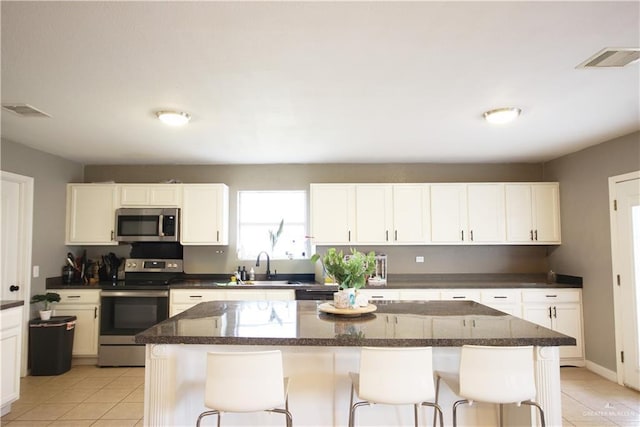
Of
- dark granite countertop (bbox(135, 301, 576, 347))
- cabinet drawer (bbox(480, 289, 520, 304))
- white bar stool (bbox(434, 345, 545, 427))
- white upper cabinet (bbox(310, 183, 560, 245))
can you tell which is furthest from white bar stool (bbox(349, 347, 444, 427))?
white upper cabinet (bbox(310, 183, 560, 245))

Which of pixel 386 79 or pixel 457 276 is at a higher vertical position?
pixel 386 79

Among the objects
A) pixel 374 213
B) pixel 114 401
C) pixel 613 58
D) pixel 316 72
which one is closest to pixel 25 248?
pixel 114 401

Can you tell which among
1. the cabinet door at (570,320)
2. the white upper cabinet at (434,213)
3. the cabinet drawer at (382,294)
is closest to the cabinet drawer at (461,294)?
the cabinet drawer at (382,294)

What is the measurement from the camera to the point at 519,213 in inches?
192

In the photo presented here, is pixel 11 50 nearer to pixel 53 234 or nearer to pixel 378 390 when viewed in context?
pixel 378 390

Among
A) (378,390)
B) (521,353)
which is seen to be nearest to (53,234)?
(378,390)

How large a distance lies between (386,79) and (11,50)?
2126 mm

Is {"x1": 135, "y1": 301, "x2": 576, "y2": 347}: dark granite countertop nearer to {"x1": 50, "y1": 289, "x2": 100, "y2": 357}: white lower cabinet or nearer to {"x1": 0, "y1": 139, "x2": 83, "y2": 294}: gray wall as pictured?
{"x1": 50, "y1": 289, "x2": 100, "y2": 357}: white lower cabinet

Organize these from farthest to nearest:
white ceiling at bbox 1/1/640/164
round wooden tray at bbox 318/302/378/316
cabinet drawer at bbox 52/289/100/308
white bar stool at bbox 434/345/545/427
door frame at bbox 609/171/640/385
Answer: cabinet drawer at bbox 52/289/100/308 → door frame at bbox 609/171/640/385 → round wooden tray at bbox 318/302/378/316 → white bar stool at bbox 434/345/545/427 → white ceiling at bbox 1/1/640/164

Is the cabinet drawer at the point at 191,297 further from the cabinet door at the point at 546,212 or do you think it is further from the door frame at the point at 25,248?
the cabinet door at the point at 546,212

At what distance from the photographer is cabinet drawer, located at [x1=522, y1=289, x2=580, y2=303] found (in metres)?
4.44

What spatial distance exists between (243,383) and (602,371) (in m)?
4.10

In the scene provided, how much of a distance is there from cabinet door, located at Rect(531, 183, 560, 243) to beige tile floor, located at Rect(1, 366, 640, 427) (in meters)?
1.53

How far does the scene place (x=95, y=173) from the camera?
5.29 m
